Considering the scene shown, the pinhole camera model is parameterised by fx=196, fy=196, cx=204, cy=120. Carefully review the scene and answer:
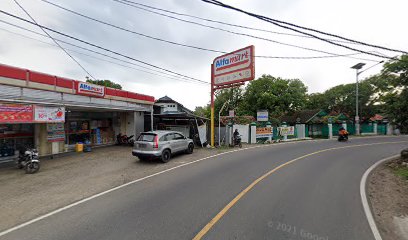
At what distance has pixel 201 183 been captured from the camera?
21.7ft

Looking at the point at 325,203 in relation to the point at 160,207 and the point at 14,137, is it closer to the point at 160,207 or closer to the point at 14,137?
the point at 160,207

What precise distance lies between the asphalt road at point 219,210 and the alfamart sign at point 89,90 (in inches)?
372

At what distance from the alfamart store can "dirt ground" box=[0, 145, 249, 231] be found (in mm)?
1601

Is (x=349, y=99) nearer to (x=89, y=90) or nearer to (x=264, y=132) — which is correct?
(x=264, y=132)

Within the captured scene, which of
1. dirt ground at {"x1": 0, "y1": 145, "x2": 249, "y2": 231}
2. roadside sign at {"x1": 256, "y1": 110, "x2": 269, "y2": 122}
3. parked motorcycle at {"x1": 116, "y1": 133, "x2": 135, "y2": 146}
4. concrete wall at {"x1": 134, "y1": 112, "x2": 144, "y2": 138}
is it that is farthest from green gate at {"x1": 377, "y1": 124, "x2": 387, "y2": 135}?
parked motorcycle at {"x1": 116, "y1": 133, "x2": 135, "y2": 146}

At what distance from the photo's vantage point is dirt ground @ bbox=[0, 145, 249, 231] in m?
5.10

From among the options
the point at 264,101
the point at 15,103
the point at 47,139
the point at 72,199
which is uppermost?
the point at 264,101

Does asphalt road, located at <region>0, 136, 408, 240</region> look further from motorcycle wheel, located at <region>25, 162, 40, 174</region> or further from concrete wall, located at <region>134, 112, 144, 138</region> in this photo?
concrete wall, located at <region>134, 112, 144, 138</region>

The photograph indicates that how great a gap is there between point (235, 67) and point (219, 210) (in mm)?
12619

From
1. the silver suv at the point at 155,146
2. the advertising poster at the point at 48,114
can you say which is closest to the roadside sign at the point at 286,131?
the silver suv at the point at 155,146

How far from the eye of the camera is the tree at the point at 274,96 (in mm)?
35688

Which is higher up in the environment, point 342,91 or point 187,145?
point 342,91

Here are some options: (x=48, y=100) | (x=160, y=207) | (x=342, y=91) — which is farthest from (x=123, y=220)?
(x=342, y=91)

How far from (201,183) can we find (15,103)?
9216mm
